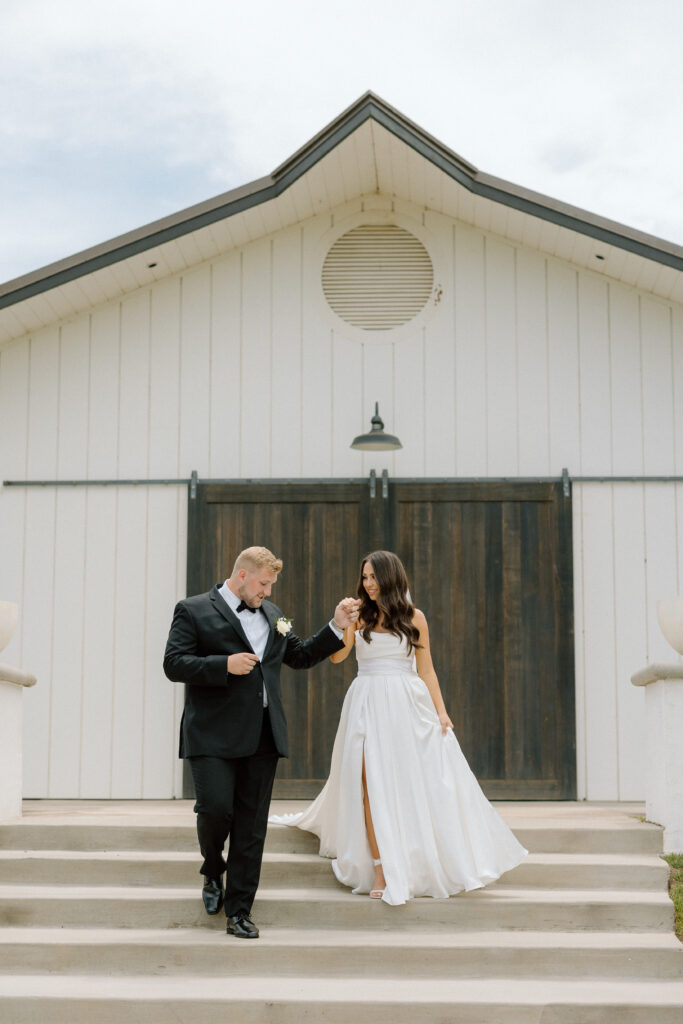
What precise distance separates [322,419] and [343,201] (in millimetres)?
1632

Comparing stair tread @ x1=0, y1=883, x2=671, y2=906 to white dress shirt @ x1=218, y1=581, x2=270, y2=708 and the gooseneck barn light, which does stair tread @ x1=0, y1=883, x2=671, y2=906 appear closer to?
white dress shirt @ x1=218, y1=581, x2=270, y2=708

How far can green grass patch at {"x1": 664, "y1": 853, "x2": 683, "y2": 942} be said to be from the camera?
599 cm

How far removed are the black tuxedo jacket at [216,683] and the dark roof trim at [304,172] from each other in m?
3.47

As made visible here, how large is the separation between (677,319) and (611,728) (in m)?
2.97

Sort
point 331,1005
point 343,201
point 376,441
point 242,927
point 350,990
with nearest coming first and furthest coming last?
1. point 331,1005
2. point 350,990
3. point 242,927
4. point 376,441
5. point 343,201

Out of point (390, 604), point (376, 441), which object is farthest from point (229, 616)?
point (376, 441)

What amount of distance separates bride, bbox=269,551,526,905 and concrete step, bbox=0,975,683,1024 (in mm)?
670

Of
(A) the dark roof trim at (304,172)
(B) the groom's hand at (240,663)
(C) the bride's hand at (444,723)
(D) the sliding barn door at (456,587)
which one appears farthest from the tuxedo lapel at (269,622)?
(A) the dark roof trim at (304,172)

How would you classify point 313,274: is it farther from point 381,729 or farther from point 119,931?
point 119,931

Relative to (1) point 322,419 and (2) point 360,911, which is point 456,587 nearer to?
(1) point 322,419

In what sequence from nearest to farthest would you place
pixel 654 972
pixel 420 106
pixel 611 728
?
1. pixel 654 972
2. pixel 611 728
3. pixel 420 106

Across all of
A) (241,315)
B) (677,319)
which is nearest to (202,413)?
(241,315)

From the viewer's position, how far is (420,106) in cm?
2447

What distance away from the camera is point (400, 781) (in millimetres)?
6047
